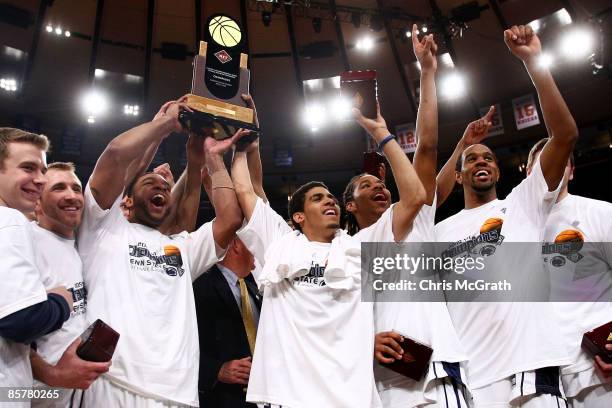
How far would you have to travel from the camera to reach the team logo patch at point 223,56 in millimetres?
2814

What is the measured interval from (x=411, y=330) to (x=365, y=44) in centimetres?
809

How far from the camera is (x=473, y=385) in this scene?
2.34 m

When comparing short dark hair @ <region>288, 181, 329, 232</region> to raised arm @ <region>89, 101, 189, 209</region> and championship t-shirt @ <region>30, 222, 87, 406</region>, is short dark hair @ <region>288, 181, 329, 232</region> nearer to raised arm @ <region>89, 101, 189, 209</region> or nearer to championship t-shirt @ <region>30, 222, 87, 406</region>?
raised arm @ <region>89, 101, 189, 209</region>

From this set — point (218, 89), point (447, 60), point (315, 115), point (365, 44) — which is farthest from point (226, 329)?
point (447, 60)

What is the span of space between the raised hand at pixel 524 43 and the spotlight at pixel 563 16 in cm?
744

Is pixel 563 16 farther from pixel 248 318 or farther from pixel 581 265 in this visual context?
pixel 248 318

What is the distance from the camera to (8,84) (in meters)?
9.38

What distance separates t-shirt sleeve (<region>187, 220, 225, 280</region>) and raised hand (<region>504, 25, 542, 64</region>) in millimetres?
1934

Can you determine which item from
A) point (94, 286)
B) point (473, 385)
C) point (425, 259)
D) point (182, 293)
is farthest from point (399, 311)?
point (94, 286)

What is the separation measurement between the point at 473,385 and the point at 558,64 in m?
8.87

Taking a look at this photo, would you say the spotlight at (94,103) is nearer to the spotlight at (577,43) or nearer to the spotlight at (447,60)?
the spotlight at (447,60)

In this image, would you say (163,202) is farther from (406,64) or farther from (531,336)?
(406,64)

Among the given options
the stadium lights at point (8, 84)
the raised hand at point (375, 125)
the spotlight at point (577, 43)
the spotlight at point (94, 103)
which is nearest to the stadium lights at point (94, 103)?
the spotlight at point (94, 103)

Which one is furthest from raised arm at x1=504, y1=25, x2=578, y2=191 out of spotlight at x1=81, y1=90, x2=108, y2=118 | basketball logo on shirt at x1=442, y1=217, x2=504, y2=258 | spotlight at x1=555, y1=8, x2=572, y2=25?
spotlight at x1=81, y1=90, x2=108, y2=118
